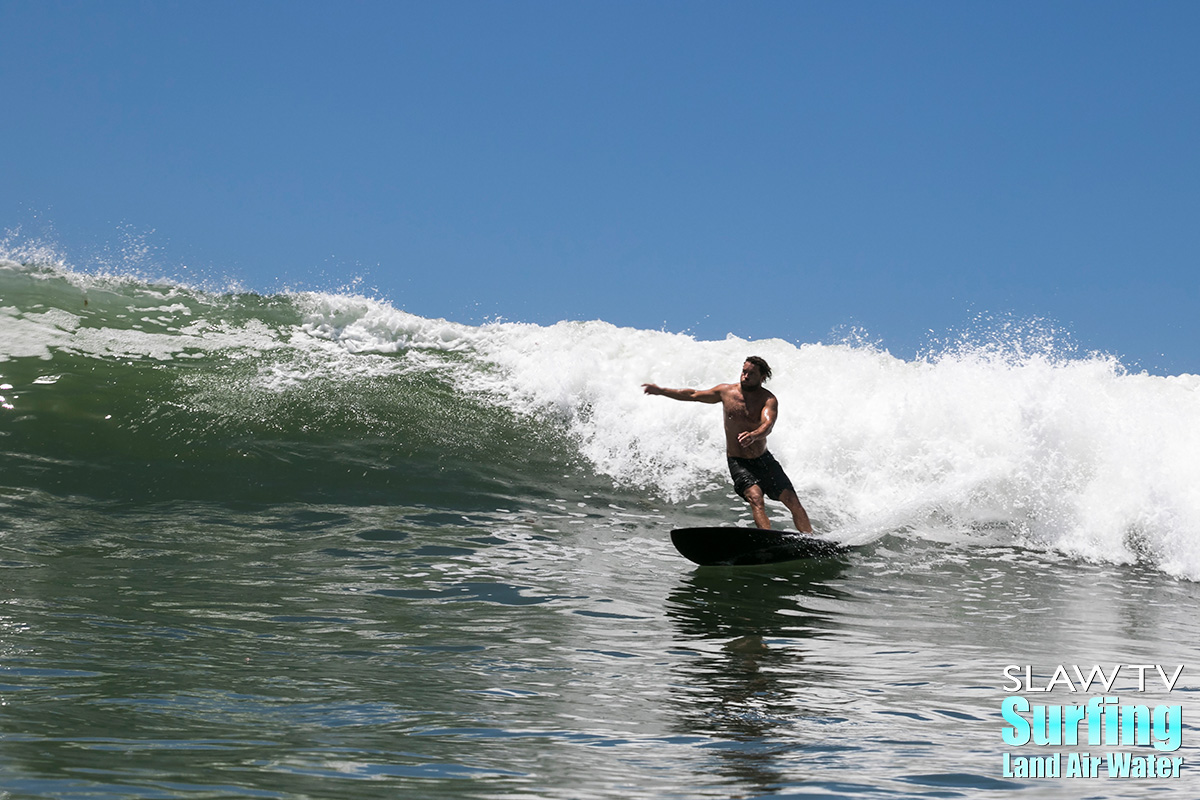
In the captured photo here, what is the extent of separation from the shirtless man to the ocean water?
79cm

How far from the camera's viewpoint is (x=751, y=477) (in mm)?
8859

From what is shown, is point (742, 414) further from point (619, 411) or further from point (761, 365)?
point (619, 411)

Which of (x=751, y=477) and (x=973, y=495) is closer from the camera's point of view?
(x=751, y=477)

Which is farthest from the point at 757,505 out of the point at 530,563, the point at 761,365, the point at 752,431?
the point at 530,563

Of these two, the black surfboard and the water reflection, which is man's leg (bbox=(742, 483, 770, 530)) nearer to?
the black surfboard

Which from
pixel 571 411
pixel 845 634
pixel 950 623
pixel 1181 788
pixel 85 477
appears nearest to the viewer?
pixel 1181 788

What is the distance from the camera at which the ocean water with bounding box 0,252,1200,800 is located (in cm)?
320

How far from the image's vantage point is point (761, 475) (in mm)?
8859


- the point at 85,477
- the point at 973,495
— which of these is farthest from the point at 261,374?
the point at 973,495

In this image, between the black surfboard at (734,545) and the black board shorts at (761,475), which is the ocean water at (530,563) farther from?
the black board shorts at (761,475)

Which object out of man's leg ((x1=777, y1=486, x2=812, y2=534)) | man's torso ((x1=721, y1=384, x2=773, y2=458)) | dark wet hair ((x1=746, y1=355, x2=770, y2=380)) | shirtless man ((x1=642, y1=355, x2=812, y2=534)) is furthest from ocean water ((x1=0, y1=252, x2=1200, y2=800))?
Result: dark wet hair ((x1=746, y1=355, x2=770, y2=380))

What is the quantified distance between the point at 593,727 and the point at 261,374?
10990 millimetres

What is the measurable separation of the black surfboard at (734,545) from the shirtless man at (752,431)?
525mm

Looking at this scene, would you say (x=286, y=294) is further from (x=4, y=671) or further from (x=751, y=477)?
(x=4, y=671)
